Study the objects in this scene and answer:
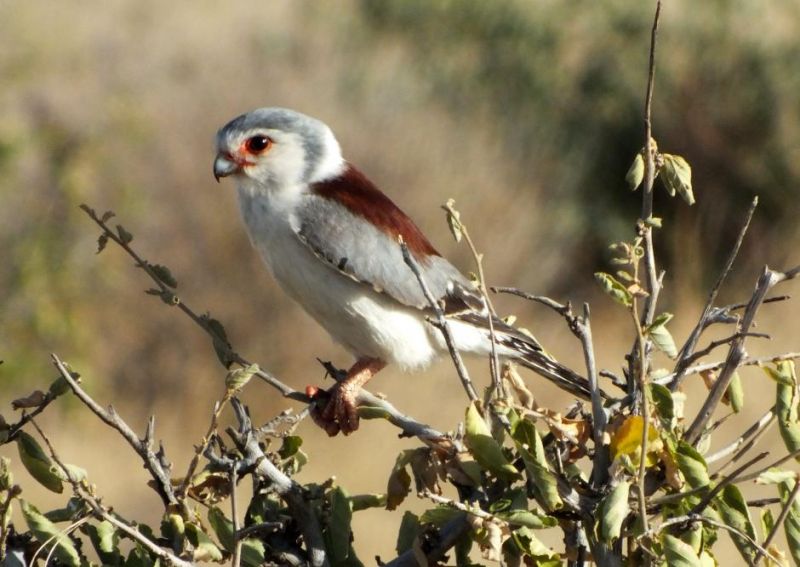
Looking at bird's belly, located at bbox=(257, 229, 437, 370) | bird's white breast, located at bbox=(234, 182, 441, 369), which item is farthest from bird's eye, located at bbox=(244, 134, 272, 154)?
bird's belly, located at bbox=(257, 229, 437, 370)

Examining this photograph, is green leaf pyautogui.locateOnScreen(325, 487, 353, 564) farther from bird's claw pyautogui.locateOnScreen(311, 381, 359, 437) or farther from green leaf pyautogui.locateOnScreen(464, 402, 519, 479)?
bird's claw pyautogui.locateOnScreen(311, 381, 359, 437)

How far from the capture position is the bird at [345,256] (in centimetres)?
410

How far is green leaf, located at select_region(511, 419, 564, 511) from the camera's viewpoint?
204cm

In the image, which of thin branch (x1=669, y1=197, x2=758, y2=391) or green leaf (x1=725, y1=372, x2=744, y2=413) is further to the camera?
green leaf (x1=725, y1=372, x2=744, y2=413)

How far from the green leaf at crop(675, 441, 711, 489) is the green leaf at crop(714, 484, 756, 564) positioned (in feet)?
0.15

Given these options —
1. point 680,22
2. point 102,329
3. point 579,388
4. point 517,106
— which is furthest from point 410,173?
point 579,388

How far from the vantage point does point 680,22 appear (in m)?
14.9

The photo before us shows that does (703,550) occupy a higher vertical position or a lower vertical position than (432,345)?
lower

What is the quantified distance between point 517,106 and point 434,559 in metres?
13.1

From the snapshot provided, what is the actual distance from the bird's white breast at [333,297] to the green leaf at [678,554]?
2207 mm

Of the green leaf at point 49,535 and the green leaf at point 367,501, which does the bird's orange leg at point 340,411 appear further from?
the green leaf at point 49,535

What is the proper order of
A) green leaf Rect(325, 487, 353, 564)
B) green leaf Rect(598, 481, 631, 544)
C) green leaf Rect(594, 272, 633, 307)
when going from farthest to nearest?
green leaf Rect(325, 487, 353, 564) < green leaf Rect(594, 272, 633, 307) < green leaf Rect(598, 481, 631, 544)

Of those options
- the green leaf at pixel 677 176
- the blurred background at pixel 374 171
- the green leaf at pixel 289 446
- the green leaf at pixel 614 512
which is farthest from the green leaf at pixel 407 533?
the blurred background at pixel 374 171

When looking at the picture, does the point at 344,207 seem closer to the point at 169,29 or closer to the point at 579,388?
the point at 579,388
